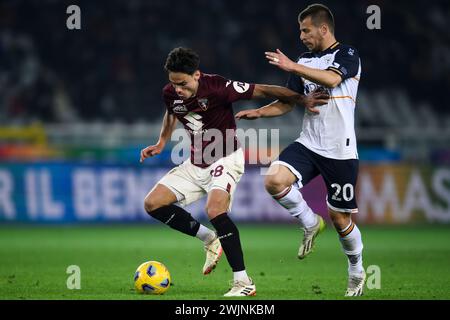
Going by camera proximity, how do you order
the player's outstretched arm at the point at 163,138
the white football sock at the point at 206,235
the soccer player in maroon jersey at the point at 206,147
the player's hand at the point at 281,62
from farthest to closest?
1. the player's outstretched arm at the point at 163,138
2. the white football sock at the point at 206,235
3. the soccer player in maroon jersey at the point at 206,147
4. the player's hand at the point at 281,62

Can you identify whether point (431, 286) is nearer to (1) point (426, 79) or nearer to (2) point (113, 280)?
(2) point (113, 280)

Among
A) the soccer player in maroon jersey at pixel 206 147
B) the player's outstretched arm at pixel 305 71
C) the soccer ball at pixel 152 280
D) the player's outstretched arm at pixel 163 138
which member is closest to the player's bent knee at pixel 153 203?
the soccer player in maroon jersey at pixel 206 147

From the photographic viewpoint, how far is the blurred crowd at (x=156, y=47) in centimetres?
1923

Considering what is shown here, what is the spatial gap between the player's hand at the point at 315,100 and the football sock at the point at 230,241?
49.1 inches

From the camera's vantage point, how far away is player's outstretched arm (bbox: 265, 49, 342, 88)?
7.42 m

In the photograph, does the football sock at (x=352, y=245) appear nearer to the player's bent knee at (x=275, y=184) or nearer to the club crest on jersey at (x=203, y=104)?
the player's bent knee at (x=275, y=184)

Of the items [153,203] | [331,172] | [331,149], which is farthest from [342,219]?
[153,203]

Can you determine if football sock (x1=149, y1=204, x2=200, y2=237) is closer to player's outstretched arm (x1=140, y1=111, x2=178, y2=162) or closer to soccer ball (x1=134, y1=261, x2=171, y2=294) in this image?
player's outstretched arm (x1=140, y1=111, x2=178, y2=162)

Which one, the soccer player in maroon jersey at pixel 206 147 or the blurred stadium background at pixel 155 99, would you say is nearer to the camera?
the soccer player in maroon jersey at pixel 206 147

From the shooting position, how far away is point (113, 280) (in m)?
8.86

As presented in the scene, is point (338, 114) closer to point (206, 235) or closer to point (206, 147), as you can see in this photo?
point (206, 147)

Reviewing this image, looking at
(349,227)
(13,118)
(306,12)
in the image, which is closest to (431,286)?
(349,227)

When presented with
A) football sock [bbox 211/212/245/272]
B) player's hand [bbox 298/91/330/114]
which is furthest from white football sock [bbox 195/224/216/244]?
player's hand [bbox 298/91/330/114]

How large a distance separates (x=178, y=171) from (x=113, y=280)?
4.45ft
